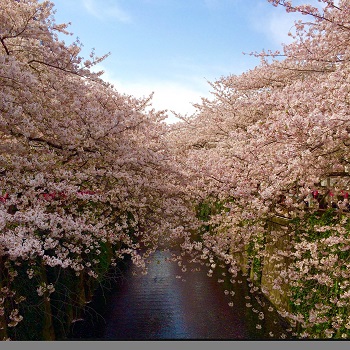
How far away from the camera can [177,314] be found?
9.85 m

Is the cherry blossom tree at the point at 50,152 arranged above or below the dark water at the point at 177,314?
above

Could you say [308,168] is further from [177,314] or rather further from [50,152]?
[177,314]

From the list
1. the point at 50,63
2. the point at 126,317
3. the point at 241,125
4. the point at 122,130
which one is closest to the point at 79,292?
the point at 126,317

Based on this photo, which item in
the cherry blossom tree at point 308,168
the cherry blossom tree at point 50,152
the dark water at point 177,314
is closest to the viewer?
the cherry blossom tree at point 50,152

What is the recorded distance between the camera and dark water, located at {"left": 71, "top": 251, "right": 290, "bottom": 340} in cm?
861

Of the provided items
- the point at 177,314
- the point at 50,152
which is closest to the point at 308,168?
the point at 50,152

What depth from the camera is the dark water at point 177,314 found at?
28.2ft

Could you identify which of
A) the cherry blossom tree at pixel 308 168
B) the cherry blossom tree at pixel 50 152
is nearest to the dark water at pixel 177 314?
the cherry blossom tree at pixel 308 168

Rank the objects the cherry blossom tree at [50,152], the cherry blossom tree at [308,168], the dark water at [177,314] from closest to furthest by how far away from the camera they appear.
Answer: the cherry blossom tree at [50,152] → the cherry blossom tree at [308,168] → the dark water at [177,314]

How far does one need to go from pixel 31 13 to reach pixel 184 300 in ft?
25.9

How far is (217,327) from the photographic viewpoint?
9.02 metres

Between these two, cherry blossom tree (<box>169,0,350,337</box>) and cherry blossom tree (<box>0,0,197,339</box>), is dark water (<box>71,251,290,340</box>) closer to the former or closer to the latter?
cherry blossom tree (<box>169,0,350,337</box>)

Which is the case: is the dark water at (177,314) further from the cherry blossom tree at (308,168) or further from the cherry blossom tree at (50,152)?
the cherry blossom tree at (50,152)

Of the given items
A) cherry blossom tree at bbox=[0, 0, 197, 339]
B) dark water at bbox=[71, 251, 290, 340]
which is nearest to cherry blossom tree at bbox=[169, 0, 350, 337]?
dark water at bbox=[71, 251, 290, 340]
